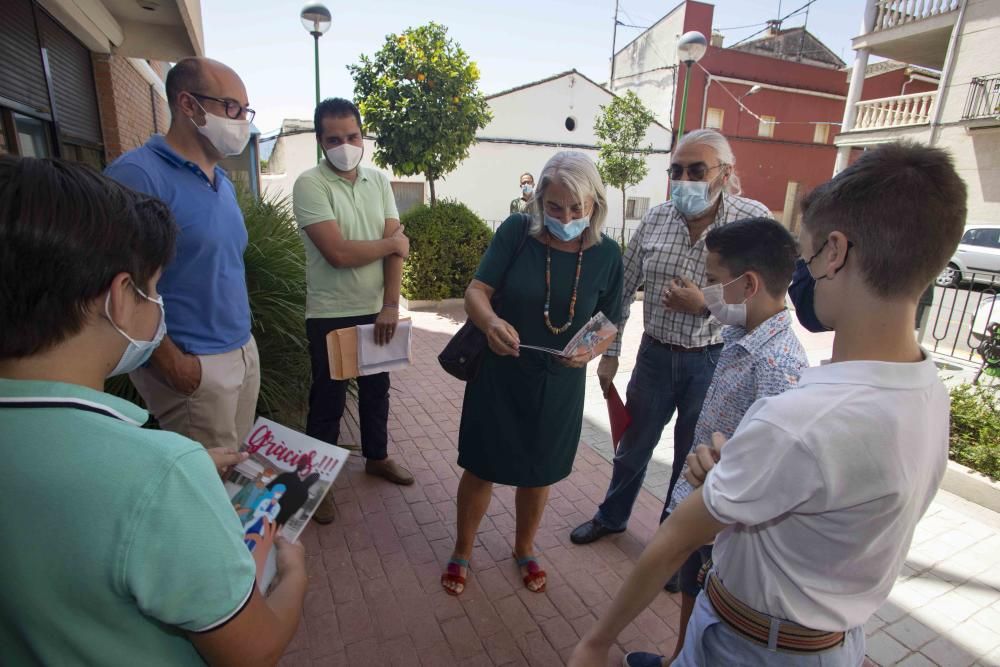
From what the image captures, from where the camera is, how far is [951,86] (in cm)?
1402

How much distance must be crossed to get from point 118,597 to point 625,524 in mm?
2690

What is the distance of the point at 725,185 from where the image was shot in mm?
2578

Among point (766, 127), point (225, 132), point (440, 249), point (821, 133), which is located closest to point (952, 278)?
A: point (440, 249)

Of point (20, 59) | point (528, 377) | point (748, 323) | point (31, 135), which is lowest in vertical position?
point (528, 377)

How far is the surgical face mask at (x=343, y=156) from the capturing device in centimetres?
290

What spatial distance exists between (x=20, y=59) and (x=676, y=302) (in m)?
5.21

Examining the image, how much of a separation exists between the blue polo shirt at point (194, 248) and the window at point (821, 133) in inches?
1168

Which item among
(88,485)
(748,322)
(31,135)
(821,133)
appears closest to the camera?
(88,485)

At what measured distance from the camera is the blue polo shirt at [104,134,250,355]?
1.97 metres

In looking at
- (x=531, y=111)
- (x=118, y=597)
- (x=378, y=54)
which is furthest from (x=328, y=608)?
(x=531, y=111)

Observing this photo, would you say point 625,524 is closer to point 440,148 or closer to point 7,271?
point 7,271

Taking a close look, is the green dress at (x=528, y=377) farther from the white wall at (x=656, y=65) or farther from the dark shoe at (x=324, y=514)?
the white wall at (x=656, y=65)

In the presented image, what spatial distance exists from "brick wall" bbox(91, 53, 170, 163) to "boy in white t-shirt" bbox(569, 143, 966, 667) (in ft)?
22.3

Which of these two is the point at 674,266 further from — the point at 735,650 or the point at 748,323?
the point at 735,650
